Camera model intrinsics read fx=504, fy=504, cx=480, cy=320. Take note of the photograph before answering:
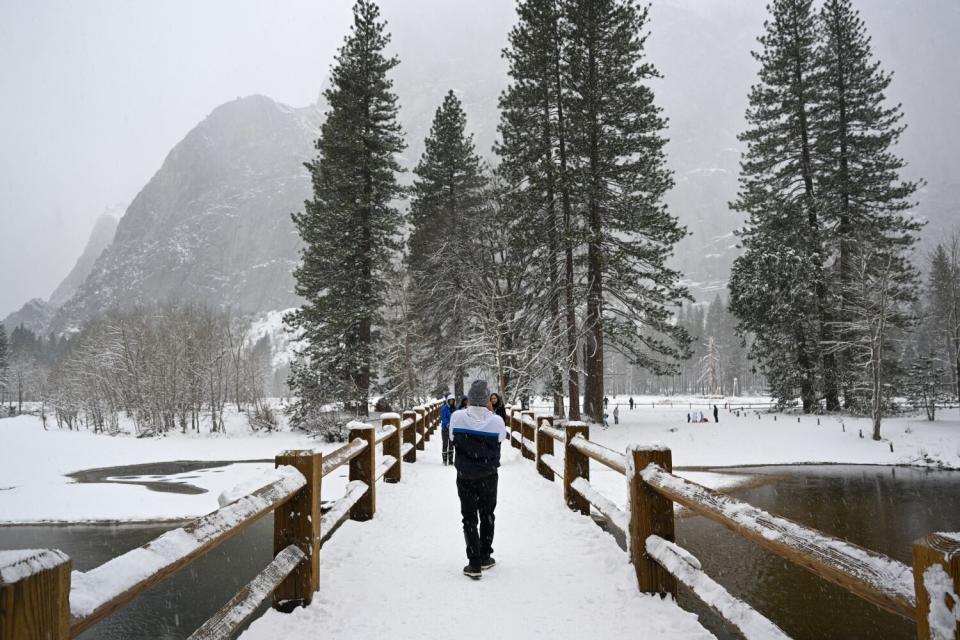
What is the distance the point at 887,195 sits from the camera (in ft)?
88.1

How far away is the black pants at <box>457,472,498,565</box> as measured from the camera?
4.55 metres

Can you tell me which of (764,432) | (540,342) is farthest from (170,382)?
(764,432)

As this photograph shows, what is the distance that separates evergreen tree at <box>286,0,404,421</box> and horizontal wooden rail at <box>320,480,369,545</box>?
18289mm

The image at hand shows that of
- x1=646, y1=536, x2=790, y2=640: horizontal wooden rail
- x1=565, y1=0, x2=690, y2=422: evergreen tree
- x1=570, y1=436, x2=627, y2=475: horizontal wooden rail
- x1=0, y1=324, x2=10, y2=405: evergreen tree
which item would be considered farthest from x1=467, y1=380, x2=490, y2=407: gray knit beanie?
x1=0, y1=324, x2=10, y2=405: evergreen tree

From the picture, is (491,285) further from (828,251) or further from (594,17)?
(828,251)

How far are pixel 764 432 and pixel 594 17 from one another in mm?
20780

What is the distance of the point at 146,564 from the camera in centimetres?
187

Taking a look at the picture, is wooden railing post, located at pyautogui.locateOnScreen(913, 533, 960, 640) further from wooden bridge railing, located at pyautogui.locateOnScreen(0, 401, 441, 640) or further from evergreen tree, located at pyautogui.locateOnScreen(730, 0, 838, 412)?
evergreen tree, located at pyautogui.locateOnScreen(730, 0, 838, 412)

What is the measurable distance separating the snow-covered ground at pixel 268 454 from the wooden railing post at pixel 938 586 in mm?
12471

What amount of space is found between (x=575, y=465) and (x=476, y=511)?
7.97 ft

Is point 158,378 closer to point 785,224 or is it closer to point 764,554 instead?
point 764,554

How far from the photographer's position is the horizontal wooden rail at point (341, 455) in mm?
4532

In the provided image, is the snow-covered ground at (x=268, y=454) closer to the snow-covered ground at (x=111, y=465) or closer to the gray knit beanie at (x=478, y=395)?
the snow-covered ground at (x=111, y=465)

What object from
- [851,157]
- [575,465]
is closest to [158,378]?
[575,465]
